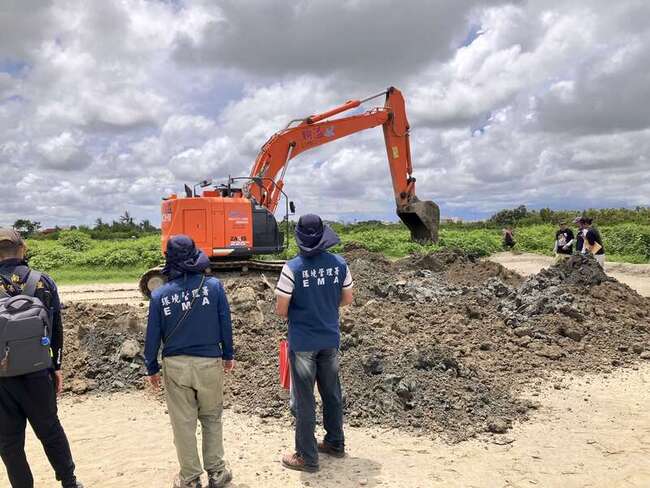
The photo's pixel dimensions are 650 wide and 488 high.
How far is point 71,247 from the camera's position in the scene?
25.1 metres

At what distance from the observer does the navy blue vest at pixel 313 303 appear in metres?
4.06

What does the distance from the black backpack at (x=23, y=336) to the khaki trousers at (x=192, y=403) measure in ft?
2.55

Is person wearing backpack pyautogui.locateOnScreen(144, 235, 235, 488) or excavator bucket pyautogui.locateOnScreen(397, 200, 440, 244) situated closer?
person wearing backpack pyautogui.locateOnScreen(144, 235, 235, 488)

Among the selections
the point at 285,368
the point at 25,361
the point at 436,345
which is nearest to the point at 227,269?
the point at 436,345

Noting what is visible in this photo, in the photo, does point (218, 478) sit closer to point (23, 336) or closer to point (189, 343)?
point (189, 343)

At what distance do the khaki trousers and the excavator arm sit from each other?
8693mm

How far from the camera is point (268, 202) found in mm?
12773

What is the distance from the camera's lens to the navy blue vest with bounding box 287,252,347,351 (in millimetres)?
→ 4062

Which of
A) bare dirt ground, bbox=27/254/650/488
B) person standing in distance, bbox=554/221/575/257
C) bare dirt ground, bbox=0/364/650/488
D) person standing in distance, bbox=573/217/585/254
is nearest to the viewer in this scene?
bare dirt ground, bbox=0/364/650/488

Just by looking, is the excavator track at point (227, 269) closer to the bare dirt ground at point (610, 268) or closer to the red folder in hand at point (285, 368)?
the red folder in hand at point (285, 368)

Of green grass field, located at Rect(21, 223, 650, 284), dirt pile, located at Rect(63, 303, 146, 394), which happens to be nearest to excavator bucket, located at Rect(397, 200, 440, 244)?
green grass field, located at Rect(21, 223, 650, 284)

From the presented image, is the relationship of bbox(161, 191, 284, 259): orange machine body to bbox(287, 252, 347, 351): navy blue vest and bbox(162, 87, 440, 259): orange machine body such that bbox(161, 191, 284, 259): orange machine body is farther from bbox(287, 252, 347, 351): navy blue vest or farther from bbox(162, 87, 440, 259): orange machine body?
bbox(287, 252, 347, 351): navy blue vest

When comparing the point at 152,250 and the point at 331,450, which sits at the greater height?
the point at 152,250

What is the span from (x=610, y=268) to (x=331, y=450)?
17.3 meters
